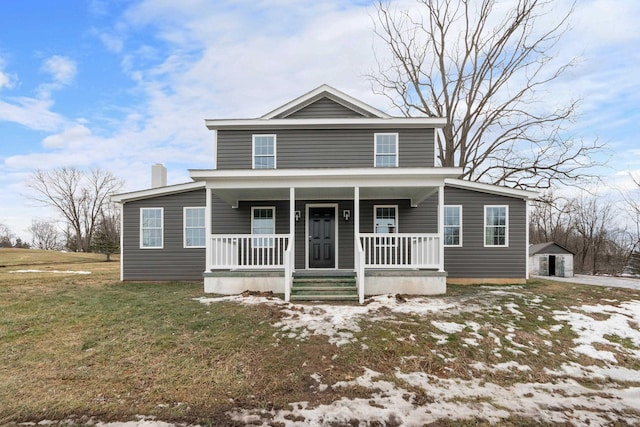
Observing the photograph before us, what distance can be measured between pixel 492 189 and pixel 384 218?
393 cm

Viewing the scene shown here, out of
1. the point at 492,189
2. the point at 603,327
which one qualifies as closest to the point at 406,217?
the point at 492,189

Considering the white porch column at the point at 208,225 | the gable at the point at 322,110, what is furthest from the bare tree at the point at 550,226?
the white porch column at the point at 208,225

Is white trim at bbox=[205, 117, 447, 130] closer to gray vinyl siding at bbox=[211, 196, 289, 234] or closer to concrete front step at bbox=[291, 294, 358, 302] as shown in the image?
gray vinyl siding at bbox=[211, 196, 289, 234]

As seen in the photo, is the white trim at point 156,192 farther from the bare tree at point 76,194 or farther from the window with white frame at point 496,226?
the bare tree at point 76,194

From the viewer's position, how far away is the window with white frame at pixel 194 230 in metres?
11.0

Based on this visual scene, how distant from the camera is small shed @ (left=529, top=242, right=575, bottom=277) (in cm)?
1622

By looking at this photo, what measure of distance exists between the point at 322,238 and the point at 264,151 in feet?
12.3

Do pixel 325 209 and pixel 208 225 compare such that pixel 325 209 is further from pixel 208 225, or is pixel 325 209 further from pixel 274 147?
pixel 208 225

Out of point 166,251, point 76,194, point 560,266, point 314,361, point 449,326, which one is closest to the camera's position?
point 314,361

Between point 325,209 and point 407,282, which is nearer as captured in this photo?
point 407,282

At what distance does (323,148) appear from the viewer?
1080cm

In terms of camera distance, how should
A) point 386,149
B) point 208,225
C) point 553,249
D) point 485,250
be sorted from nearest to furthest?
point 208,225, point 485,250, point 386,149, point 553,249

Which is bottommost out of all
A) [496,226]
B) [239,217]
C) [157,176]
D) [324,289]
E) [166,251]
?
[324,289]

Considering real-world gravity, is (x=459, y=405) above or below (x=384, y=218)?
below
